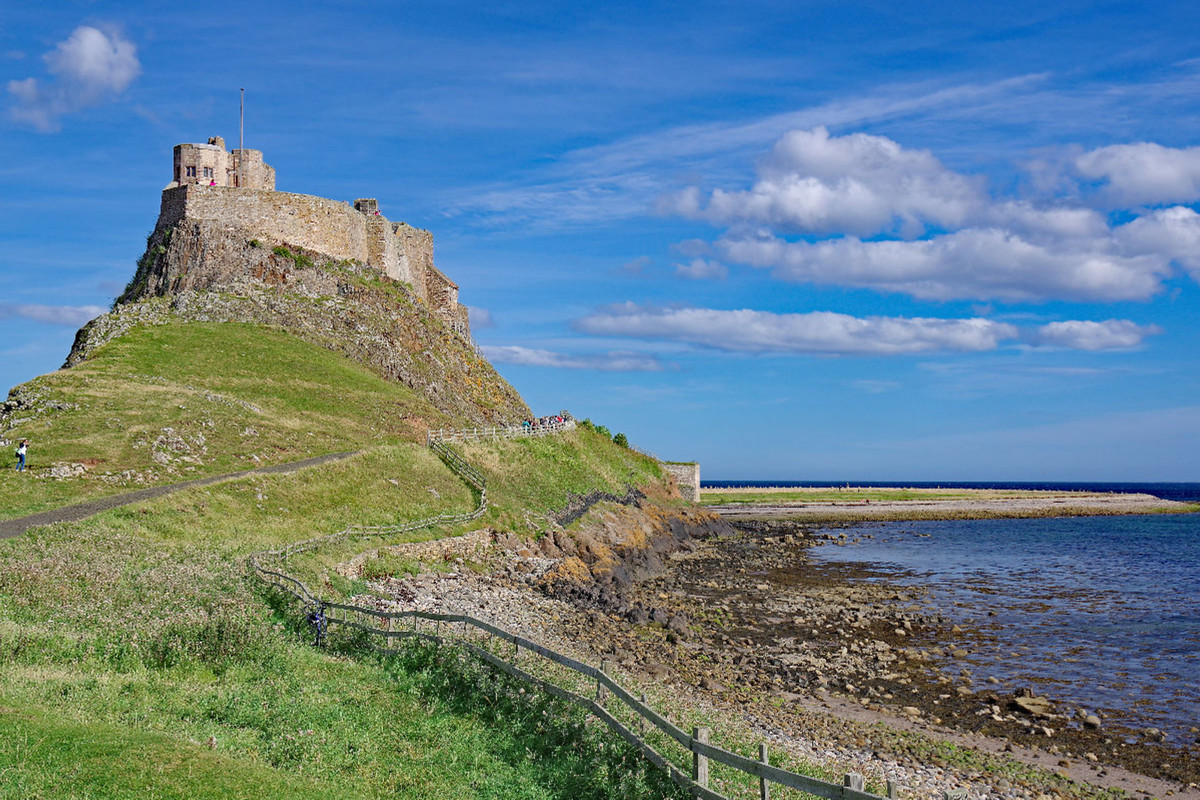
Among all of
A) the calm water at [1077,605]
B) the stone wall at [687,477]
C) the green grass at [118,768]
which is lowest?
the calm water at [1077,605]

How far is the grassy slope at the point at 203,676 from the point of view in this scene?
13.2m

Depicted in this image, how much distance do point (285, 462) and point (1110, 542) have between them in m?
→ 75.2

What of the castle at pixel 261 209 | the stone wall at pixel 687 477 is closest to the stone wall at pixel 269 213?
the castle at pixel 261 209

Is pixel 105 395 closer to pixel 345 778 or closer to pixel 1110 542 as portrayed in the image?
pixel 345 778

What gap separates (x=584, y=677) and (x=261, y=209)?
66998 millimetres

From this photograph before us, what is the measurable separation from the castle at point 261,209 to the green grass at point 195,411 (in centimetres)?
1235

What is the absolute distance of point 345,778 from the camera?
1402cm

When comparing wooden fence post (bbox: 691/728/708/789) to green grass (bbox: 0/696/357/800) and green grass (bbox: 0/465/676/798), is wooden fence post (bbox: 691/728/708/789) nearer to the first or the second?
green grass (bbox: 0/465/676/798)

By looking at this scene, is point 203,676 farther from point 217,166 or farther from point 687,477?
point 687,477

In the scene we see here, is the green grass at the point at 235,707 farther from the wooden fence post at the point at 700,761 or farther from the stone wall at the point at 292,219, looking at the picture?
the stone wall at the point at 292,219

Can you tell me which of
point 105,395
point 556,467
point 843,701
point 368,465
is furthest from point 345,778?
point 556,467

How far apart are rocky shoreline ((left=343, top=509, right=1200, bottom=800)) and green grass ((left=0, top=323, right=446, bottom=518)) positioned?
14.2m

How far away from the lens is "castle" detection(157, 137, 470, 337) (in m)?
75.5

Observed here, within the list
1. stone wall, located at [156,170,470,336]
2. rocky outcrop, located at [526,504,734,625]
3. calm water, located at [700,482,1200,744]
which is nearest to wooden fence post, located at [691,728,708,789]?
calm water, located at [700,482,1200,744]
